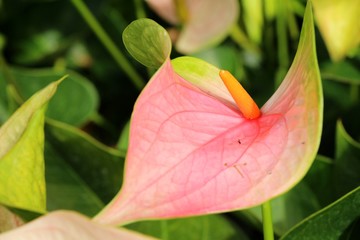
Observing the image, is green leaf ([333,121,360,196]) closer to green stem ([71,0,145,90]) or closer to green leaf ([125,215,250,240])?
green leaf ([125,215,250,240])

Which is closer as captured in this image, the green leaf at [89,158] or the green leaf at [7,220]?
the green leaf at [7,220]

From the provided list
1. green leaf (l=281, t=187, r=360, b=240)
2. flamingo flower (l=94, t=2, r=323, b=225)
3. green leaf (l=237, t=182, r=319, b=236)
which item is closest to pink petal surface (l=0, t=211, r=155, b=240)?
flamingo flower (l=94, t=2, r=323, b=225)

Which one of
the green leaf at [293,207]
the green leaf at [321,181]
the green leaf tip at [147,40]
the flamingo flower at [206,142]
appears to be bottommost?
the green leaf at [293,207]

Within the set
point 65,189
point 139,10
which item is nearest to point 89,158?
point 65,189

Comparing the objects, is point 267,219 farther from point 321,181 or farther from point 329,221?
point 321,181

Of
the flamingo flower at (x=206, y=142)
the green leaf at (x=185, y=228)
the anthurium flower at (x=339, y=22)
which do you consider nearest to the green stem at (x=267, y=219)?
the flamingo flower at (x=206, y=142)

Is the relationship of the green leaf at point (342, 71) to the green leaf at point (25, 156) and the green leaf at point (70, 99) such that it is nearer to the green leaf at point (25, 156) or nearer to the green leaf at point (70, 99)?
the green leaf at point (70, 99)
